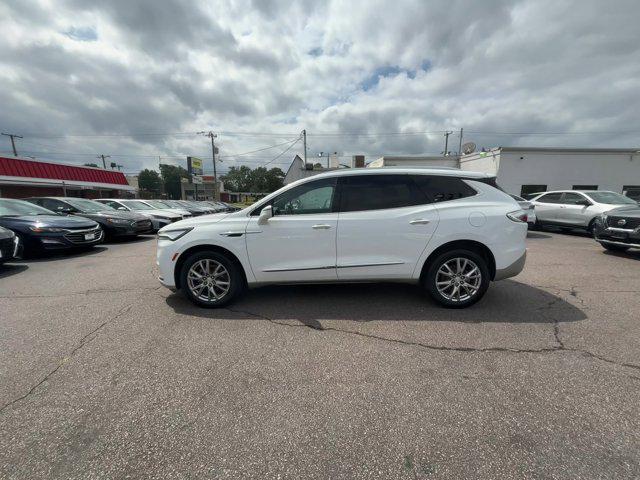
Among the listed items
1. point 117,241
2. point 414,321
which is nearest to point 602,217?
point 414,321

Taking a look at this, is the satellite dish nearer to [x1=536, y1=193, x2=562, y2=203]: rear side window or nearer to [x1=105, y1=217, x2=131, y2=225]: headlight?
[x1=536, y1=193, x2=562, y2=203]: rear side window

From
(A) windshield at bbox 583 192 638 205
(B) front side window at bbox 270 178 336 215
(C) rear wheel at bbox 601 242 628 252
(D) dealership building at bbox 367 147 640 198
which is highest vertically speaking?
(D) dealership building at bbox 367 147 640 198

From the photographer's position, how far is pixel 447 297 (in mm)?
3830

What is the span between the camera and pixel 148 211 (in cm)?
1323

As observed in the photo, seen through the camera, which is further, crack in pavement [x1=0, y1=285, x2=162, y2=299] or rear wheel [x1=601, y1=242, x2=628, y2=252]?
rear wheel [x1=601, y1=242, x2=628, y2=252]

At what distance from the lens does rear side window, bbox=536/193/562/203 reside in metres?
11.1

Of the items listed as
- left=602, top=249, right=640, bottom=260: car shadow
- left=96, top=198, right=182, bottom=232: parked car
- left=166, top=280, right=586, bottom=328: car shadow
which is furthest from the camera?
left=96, top=198, right=182, bottom=232: parked car

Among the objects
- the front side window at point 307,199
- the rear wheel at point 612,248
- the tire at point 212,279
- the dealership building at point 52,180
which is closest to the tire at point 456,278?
the front side window at point 307,199

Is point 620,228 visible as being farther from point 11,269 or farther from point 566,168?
point 566,168

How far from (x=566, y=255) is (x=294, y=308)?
23.4 feet

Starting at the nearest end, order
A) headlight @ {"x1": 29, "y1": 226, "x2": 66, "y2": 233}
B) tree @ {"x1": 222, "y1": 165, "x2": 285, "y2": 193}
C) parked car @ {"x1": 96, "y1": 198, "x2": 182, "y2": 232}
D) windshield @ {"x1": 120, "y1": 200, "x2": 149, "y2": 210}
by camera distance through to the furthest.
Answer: headlight @ {"x1": 29, "y1": 226, "x2": 66, "y2": 233} < parked car @ {"x1": 96, "y1": 198, "x2": 182, "y2": 232} < windshield @ {"x1": 120, "y1": 200, "x2": 149, "y2": 210} < tree @ {"x1": 222, "y1": 165, "x2": 285, "y2": 193}

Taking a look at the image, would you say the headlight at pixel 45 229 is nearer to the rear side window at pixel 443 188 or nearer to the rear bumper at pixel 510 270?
the rear side window at pixel 443 188

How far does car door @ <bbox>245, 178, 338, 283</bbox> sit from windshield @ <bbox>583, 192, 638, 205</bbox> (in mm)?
11052

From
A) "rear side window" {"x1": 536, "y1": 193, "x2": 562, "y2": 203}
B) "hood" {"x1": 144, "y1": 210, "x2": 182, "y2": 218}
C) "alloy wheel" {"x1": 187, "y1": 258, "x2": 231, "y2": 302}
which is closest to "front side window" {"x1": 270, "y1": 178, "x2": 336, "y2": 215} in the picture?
"alloy wheel" {"x1": 187, "y1": 258, "x2": 231, "y2": 302}
